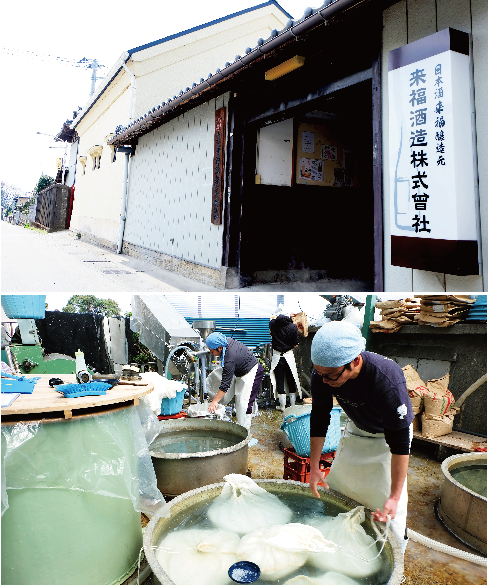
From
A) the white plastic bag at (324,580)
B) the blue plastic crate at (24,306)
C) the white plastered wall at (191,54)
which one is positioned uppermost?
the white plastered wall at (191,54)

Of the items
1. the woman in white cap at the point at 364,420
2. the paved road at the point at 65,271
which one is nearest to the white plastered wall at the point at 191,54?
the paved road at the point at 65,271

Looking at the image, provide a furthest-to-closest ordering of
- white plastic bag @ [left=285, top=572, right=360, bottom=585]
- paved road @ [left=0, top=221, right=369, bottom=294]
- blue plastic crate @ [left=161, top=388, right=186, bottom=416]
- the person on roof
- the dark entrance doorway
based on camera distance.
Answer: the dark entrance doorway → the person on roof → paved road @ [left=0, top=221, right=369, bottom=294] → blue plastic crate @ [left=161, top=388, right=186, bottom=416] → white plastic bag @ [left=285, top=572, right=360, bottom=585]

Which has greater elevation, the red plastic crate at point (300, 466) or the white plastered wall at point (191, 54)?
the white plastered wall at point (191, 54)

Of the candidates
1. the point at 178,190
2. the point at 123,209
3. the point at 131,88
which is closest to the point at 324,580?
the point at 178,190

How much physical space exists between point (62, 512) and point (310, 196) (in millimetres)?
6528

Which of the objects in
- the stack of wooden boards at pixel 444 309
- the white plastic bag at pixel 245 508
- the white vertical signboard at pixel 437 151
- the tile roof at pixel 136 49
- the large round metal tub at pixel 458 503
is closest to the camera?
the stack of wooden boards at pixel 444 309

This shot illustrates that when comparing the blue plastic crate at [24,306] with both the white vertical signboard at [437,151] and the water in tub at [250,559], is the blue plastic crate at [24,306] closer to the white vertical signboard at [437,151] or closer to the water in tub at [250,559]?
the water in tub at [250,559]

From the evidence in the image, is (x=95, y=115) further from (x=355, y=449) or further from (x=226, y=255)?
(x=355, y=449)

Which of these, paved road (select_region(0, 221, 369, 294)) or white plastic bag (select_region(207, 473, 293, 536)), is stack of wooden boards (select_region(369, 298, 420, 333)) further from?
paved road (select_region(0, 221, 369, 294))

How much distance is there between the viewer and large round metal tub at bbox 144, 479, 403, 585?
1847mm

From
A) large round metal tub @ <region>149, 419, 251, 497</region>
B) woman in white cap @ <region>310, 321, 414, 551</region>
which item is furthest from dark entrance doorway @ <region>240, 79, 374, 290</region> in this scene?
woman in white cap @ <region>310, 321, 414, 551</region>

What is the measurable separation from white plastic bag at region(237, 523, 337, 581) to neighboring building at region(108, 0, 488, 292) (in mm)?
2168

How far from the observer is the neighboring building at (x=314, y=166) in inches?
125

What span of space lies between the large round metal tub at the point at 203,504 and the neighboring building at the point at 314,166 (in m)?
1.91
